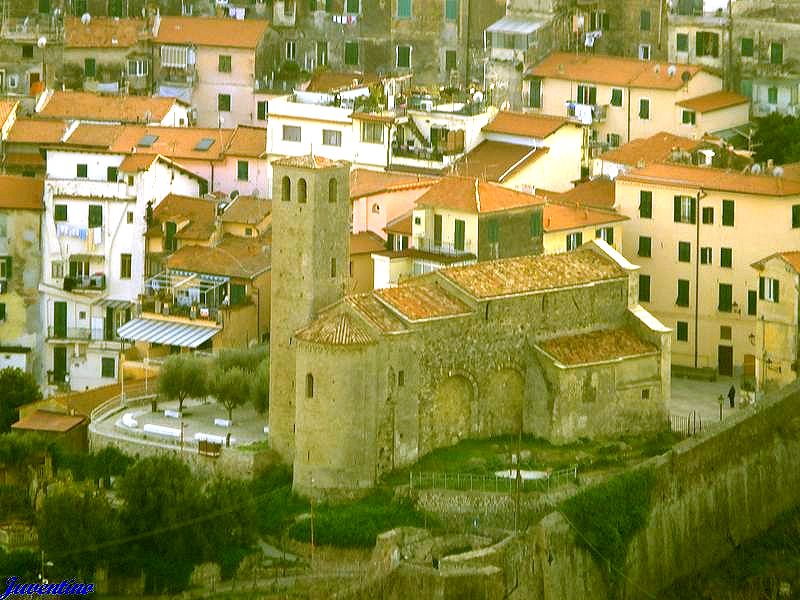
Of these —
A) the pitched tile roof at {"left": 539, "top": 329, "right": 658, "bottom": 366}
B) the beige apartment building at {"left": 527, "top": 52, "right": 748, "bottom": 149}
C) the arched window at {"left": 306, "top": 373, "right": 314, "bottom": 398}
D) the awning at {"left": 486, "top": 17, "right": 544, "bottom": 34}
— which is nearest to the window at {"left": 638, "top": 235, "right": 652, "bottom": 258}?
the pitched tile roof at {"left": 539, "top": 329, "right": 658, "bottom": 366}

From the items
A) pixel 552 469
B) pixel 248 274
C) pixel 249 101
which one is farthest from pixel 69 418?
pixel 249 101

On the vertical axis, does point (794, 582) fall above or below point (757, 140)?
below

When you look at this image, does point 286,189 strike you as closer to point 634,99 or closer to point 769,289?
point 769,289

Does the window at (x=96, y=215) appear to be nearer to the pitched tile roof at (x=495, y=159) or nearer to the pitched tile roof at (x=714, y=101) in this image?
the pitched tile roof at (x=495, y=159)

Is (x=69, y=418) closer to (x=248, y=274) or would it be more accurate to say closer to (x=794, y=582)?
(x=248, y=274)

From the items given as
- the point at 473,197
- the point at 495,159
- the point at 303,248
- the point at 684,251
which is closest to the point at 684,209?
the point at 684,251

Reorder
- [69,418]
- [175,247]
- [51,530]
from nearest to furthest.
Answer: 1. [51,530]
2. [69,418]
3. [175,247]
